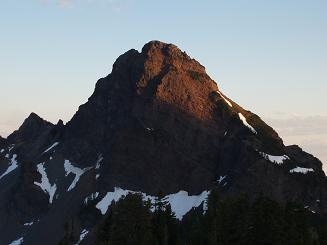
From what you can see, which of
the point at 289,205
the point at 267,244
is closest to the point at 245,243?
the point at 267,244

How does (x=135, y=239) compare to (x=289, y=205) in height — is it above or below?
below

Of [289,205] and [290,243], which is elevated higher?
[289,205]

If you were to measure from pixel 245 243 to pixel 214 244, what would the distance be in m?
5.41

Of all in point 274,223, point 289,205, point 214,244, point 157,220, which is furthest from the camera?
point 157,220

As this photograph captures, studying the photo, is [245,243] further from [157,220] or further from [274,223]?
[157,220]

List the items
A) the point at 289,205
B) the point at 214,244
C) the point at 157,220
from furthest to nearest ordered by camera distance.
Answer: the point at 157,220, the point at 289,205, the point at 214,244

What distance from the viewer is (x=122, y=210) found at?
105m

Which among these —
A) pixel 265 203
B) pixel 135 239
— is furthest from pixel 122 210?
pixel 265 203

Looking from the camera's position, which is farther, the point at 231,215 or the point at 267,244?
the point at 231,215

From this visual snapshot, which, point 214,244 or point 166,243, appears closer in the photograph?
point 214,244

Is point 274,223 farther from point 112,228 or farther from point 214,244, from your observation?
point 112,228

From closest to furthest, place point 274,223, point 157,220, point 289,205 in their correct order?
point 274,223, point 289,205, point 157,220

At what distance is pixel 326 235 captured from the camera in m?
117

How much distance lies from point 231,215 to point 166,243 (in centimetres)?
1322
